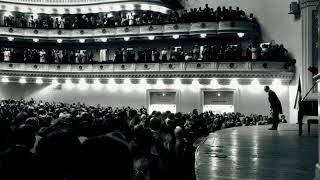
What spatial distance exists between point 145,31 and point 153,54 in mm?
2932

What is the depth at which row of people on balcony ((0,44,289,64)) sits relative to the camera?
1103 inches

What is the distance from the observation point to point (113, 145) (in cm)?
358

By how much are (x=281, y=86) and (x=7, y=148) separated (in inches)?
1058

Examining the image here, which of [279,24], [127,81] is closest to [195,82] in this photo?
→ [127,81]

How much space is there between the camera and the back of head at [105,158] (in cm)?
356

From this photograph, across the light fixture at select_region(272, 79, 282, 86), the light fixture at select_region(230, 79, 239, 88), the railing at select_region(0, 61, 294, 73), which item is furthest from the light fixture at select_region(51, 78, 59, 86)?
the light fixture at select_region(272, 79, 282, 86)

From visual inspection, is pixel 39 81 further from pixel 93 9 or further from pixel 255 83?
pixel 255 83

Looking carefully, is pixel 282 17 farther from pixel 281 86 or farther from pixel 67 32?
pixel 67 32

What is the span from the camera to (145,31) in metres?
33.4

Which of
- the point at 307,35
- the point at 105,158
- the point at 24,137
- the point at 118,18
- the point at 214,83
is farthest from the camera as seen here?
the point at 118,18

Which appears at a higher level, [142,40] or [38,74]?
[142,40]

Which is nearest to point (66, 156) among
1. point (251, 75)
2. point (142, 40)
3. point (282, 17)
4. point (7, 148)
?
point (7, 148)

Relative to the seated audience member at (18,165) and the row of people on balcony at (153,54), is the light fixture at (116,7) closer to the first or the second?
the row of people on balcony at (153,54)

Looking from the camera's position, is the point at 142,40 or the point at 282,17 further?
the point at 142,40
